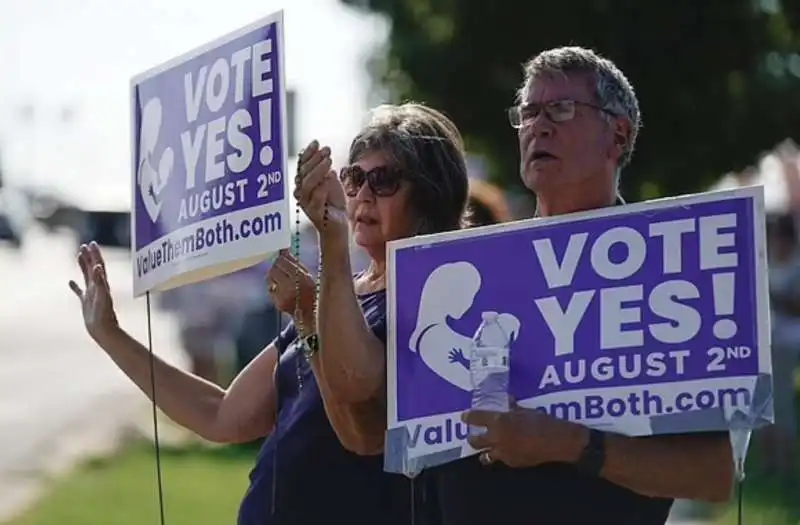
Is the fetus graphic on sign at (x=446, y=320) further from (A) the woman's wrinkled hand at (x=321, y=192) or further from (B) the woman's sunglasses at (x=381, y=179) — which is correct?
(B) the woman's sunglasses at (x=381, y=179)

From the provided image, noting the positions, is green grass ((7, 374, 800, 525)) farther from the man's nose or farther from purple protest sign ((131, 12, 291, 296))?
the man's nose

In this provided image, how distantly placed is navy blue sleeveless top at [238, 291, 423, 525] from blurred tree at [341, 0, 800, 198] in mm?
9146

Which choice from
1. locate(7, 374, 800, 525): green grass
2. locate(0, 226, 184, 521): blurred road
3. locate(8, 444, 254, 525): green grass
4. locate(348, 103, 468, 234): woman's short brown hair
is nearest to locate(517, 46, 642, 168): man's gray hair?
locate(348, 103, 468, 234): woman's short brown hair

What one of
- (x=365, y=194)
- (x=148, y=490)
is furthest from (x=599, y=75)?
(x=148, y=490)

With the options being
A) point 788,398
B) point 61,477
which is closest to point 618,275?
point 788,398

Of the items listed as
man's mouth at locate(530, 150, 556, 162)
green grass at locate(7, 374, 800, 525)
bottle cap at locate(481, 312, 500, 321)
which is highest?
man's mouth at locate(530, 150, 556, 162)

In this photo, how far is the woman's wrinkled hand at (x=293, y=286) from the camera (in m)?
3.76

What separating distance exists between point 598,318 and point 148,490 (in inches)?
304

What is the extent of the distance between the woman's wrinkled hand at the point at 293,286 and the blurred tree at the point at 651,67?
30.0ft

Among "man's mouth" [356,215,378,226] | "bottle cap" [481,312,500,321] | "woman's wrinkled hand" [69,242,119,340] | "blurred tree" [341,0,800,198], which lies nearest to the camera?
"bottle cap" [481,312,500,321]

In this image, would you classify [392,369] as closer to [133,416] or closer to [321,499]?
[321,499]

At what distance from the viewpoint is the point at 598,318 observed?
3396 millimetres

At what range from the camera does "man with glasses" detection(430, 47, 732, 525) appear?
3.24m

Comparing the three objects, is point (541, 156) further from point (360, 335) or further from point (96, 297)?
point (96, 297)
